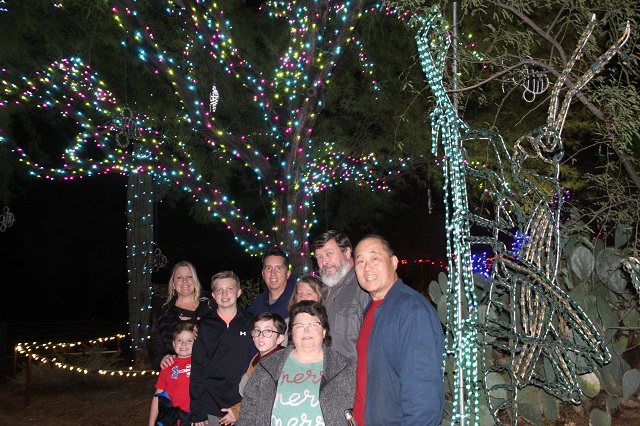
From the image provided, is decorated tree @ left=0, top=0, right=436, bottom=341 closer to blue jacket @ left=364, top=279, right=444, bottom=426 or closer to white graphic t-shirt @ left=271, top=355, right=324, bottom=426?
white graphic t-shirt @ left=271, top=355, right=324, bottom=426

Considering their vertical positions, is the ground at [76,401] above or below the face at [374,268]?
below

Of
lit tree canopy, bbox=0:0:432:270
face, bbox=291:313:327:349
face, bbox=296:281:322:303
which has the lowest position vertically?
face, bbox=291:313:327:349

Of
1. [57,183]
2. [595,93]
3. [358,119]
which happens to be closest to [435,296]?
[595,93]

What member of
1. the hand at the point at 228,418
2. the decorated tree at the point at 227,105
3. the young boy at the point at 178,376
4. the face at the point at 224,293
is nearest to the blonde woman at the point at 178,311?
the young boy at the point at 178,376

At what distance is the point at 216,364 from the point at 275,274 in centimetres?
76

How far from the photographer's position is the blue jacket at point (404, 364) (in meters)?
2.79

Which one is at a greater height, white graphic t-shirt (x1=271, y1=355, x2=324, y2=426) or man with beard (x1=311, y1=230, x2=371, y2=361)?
man with beard (x1=311, y1=230, x2=371, y2=361)

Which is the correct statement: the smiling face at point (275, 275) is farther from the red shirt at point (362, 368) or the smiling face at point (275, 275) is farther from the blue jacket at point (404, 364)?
the blue jacket at point (404, 364)

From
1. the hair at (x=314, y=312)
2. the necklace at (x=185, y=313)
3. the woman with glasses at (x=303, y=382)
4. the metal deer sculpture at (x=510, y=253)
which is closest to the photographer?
the woman with glasses at (x=303, y=382)

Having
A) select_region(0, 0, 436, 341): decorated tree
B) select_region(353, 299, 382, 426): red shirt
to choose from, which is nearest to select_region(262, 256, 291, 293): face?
select_region(353, 299, 382, 426): red shirt

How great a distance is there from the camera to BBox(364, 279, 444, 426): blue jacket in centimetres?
279

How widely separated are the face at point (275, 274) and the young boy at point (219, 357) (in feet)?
0.95

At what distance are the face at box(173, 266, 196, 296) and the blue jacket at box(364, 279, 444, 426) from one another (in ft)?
7.32

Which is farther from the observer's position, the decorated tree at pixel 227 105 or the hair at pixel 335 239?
the decorated tree at pixel 227 105
